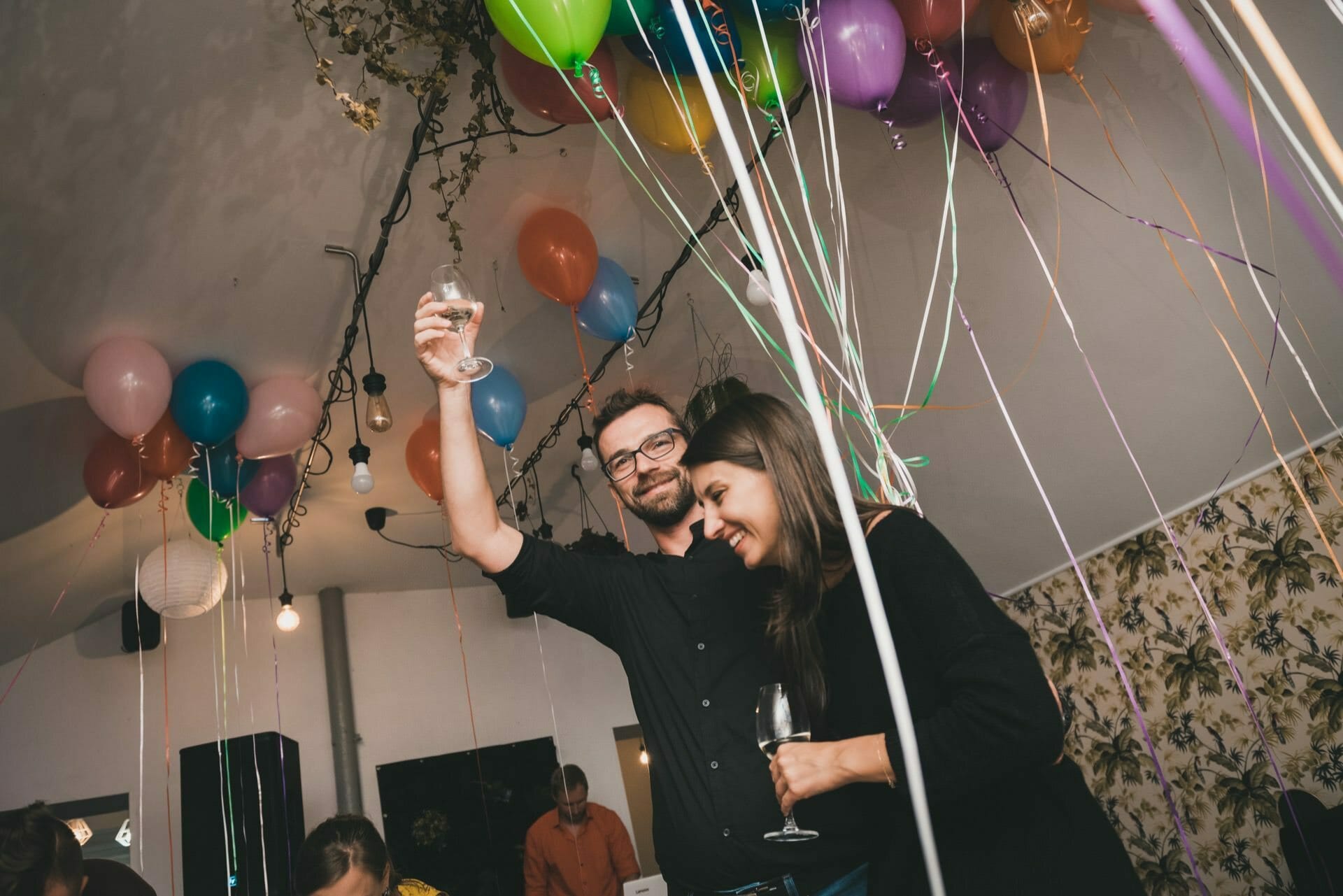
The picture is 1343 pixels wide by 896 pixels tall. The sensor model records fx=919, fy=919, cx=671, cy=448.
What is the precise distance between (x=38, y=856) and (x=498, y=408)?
6.90 feet

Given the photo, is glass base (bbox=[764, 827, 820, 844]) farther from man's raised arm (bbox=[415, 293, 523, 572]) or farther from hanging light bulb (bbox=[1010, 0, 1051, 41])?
hanging light bulb (bbox=[1010, 0, 1051, 41])

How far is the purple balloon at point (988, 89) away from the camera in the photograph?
9.23 ft

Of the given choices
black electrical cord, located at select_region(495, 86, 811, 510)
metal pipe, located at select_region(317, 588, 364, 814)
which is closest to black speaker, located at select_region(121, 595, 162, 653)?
metal pipe, located at select_region(317, 588, 364, 814)

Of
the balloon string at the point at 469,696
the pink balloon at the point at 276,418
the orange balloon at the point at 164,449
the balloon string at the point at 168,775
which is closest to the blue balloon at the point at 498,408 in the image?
the pink balloon at the point at 276,418

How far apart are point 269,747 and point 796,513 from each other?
4546mm

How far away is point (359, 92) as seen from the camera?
2.86 meters

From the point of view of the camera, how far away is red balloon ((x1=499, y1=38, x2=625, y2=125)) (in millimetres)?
2648

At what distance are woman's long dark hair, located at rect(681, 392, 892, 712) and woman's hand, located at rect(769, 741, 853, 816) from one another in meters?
0.18

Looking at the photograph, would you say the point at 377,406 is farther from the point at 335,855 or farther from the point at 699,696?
the point at 699,696

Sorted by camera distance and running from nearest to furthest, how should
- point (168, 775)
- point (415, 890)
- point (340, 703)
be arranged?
point (415, 890)
point (168, 775)
point (340, 703)

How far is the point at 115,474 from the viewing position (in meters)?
3.58

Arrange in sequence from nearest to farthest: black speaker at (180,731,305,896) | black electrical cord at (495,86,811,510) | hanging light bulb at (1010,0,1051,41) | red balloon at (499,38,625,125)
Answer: hanging light bulb at (1010,0,1051,41) < red balloon at (499,38,625,125) < black electrical cord at (495,86,811,510) < black speaker at (180,731,305,896)

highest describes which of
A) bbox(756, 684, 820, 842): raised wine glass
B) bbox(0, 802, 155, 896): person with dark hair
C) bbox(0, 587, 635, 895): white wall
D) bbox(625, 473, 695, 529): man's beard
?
bbox(0, 587, 635, 895): white wall

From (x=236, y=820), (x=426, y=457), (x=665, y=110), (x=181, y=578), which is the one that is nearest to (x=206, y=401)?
(x=426, y=457)
